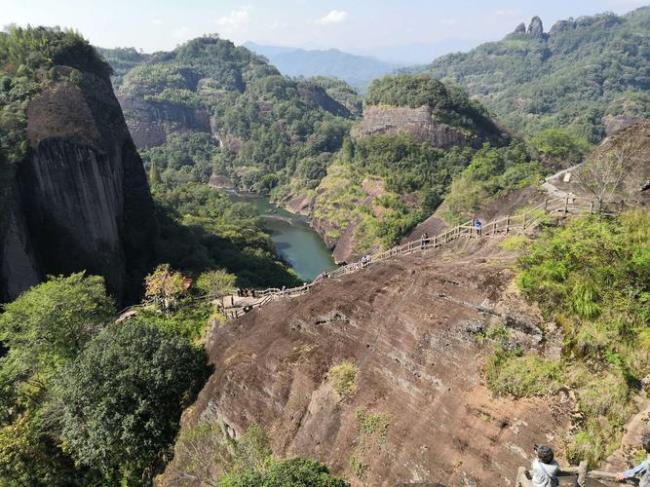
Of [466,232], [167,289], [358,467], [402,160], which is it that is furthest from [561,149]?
[358,467]

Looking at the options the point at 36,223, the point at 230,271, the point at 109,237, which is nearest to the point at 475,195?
the point at 230,271

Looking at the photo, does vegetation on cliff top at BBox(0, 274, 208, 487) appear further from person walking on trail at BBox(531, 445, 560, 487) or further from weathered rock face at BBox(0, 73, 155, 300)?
weathered rock face at BBox(0, 73, 155, 300)

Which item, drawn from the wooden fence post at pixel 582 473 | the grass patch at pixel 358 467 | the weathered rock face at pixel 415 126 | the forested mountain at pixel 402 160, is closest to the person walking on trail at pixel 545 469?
the wooden fence post at pixel 582 473

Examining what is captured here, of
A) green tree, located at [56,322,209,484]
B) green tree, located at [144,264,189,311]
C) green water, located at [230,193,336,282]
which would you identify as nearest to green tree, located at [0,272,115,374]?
green tree, located at [56,322,209,484]

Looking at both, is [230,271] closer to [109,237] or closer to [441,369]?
[109,237]

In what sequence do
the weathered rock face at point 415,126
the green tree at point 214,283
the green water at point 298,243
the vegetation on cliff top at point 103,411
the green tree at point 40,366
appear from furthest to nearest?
the weathered rock face at point 415,126 → the green water at point 298,243 → the green tree at point 214,283 → the green tree at point 40,366 → the vegetation on cliff top at point 103,411

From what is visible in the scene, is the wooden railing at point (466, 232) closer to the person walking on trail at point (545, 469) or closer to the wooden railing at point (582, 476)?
the wooden railing at point (582, 476)
